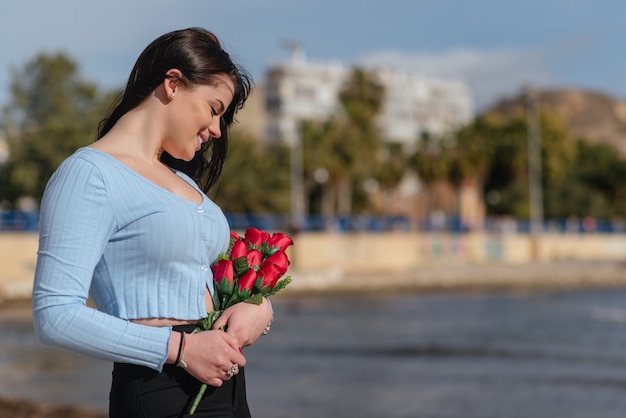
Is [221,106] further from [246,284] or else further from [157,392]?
[157,392]

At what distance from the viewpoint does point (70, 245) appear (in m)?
2.03

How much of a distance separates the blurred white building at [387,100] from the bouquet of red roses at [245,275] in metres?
85.0

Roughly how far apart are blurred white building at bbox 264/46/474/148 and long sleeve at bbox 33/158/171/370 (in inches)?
3359

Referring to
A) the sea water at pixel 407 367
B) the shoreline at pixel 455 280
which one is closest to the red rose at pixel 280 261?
the sea water at pixel 407 367

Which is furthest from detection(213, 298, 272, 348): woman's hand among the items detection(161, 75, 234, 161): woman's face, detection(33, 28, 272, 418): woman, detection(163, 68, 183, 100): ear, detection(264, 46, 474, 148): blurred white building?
detection(264, 46, 474, 148): blurred white building

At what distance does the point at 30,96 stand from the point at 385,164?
26190 millimetres

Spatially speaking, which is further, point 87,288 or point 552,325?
point 552,325

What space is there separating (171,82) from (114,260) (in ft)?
1.34

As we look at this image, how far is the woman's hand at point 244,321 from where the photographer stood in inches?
87.0

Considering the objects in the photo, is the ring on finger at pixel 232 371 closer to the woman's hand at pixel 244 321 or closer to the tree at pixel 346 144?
the woman's hand at pixel 244 321

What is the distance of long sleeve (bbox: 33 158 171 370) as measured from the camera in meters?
2.03

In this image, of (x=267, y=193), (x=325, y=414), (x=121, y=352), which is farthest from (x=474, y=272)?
(x=121, y=352)

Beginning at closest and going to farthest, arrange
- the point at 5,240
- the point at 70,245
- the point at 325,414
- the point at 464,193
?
the point at 70,245, the point at 325,414, the point at 5,240, the point at 464,193

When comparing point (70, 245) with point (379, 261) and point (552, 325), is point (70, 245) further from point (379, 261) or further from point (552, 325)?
point (379, 261)
